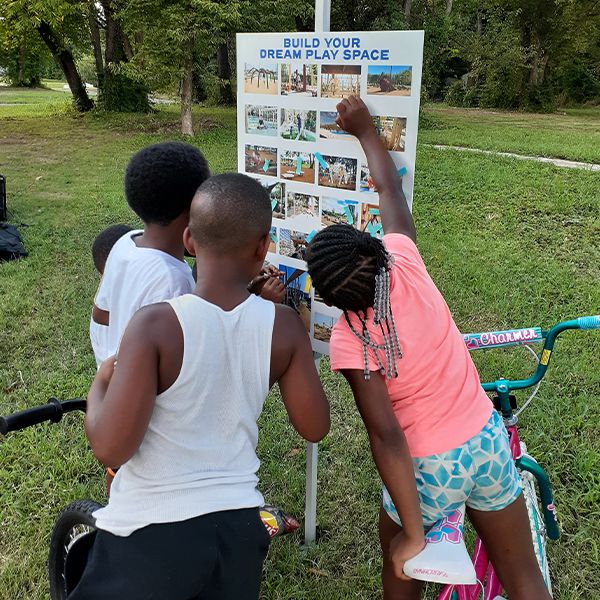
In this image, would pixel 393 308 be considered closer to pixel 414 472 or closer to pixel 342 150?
pixel 414 472

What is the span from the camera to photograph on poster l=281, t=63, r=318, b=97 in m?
2.03

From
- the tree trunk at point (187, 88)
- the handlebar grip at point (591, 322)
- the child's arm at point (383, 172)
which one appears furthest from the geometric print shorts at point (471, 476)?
the tree trunk at point (187, 88)

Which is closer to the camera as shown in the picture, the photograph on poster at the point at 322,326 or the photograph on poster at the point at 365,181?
the photograph on poster at the point at 365,181

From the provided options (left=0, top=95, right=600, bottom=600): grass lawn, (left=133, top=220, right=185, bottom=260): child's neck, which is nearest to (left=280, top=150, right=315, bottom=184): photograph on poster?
(left=133, top=220, right=185, bottom=260): child's neck

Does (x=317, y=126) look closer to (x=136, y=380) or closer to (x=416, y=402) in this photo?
(x=416, y=402)

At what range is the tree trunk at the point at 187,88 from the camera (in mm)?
12782

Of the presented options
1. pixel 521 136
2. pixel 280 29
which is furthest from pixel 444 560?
pixel 280 29

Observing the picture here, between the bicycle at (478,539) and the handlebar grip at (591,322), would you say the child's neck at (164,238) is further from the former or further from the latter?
the handlebar grip at (591,322)

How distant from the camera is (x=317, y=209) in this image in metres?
2.15

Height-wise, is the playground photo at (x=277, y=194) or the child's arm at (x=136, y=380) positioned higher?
the playground photo at (x=277, y=194)

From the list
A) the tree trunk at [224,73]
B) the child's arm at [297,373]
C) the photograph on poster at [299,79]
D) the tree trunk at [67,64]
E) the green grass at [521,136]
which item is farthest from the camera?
the tree trunk at [224,73]

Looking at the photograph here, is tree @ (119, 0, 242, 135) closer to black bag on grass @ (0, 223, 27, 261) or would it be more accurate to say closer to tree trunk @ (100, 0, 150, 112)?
tree trunk @ (100, 0, 150, 112)

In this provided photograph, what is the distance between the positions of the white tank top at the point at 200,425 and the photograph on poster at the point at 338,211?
29.5 inches

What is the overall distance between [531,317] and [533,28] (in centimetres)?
2147
